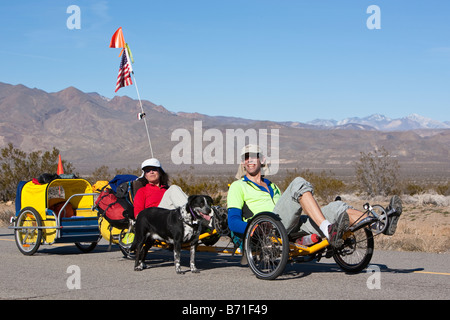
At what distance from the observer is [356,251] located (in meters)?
9.00

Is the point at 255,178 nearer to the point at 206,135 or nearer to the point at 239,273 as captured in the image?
the point at 239,273

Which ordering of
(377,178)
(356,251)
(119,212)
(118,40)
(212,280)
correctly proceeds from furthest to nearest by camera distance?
(377,178) → (118,40) → (119,212) → (356,251) → (212,280)

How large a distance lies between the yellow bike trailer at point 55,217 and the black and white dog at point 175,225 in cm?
228

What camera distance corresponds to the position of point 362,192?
43.1 meters

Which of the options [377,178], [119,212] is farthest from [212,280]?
[377,178]

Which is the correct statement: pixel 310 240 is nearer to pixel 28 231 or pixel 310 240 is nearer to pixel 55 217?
pixel 55 217

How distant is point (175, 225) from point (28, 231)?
4.33m

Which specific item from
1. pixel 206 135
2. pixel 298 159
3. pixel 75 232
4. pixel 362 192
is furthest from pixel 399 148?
pixel 75 232

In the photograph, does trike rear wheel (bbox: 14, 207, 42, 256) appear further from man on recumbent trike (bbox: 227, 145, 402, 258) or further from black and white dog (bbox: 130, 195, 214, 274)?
man on recumbent trike (bbox: 227, 145, 402, 258)

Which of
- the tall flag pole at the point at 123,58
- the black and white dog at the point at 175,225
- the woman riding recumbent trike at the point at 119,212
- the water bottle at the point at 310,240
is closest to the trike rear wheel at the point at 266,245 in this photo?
the water bottle at the point at 310,240

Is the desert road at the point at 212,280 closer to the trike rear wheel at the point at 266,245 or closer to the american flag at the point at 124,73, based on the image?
the trike rear wheel at the point at 266,245

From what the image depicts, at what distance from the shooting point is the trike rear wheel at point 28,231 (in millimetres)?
11789

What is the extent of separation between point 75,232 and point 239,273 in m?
3.81
